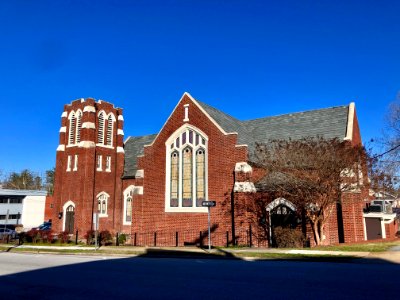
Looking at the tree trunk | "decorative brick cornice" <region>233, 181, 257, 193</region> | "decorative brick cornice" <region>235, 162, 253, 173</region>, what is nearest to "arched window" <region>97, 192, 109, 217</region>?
"decorative brick cornice" <region>235, 162, 253, 173</region>

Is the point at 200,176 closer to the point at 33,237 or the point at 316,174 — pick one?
the point at 316,174

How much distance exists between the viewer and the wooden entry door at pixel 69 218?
31.7m

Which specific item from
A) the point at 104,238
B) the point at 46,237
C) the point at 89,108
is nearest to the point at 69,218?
the point at 46,237

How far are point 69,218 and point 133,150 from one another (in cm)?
935

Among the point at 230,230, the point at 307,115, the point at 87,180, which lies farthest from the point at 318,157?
the point at 87,180

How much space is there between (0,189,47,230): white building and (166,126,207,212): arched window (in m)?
43.4

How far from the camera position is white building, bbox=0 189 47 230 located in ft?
187

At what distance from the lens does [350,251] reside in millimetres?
14891

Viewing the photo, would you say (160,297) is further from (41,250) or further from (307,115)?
(307,115)

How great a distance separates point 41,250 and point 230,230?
1191 cm

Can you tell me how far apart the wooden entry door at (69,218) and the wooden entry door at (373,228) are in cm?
2475

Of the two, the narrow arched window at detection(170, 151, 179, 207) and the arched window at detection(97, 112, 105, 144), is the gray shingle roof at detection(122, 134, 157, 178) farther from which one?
the narrow arched window at detection(170, 151, 179, 207)

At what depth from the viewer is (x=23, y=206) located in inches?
2340

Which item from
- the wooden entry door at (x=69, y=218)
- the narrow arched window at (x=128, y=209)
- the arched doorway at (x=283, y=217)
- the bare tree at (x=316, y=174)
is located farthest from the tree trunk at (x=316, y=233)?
the wooden entry door at (x=69, y=218)
